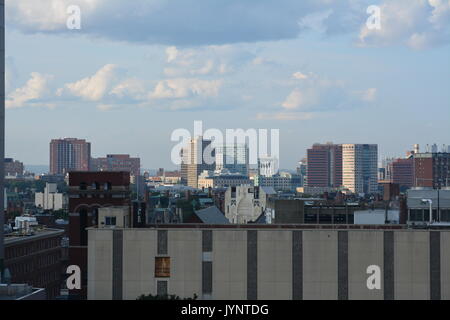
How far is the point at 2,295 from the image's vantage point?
157 ft

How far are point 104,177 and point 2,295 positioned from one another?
36209 millimetres

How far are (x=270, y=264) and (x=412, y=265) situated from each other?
27.0 feet

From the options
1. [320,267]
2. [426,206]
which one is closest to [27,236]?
[426,206]

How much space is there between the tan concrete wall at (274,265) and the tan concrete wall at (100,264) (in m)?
8.82

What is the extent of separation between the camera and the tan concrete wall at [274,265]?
5497cm

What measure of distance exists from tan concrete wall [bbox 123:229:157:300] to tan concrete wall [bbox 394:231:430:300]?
46.5 ft

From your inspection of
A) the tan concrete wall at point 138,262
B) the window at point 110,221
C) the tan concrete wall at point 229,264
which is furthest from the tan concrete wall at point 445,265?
the window at point 110,221

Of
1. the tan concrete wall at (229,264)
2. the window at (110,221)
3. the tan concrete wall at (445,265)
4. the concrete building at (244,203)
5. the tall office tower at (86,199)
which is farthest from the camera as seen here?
the concrete building at (244,203)

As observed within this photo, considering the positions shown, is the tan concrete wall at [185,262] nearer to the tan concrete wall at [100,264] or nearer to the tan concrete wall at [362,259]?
the tan concrete wall at [100,264]

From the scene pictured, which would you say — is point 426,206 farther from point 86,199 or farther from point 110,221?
point 110,221

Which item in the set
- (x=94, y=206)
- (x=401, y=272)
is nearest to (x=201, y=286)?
(x=401, y=272)

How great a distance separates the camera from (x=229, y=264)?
180 feet

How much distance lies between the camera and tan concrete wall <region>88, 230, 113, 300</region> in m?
55.1
